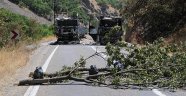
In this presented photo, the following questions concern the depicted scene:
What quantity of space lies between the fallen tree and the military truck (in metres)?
36.4

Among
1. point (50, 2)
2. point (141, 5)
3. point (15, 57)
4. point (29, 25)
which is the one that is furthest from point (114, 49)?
point (50, 2)

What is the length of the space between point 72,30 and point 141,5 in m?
7.65

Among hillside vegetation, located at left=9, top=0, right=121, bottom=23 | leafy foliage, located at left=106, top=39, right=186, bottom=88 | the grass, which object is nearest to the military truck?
the grass

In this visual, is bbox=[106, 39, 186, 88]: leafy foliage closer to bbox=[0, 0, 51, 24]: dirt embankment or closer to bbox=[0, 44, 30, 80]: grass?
bbox=[0, 44, 30, 80]: grass

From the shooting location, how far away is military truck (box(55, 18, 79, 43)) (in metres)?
55.2

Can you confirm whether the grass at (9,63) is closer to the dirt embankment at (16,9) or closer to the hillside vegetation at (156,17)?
the hillside vegetation at (156,17)

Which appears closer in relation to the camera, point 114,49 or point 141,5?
point 114,49

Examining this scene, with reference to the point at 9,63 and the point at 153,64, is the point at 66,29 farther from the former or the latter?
the point at 153,64

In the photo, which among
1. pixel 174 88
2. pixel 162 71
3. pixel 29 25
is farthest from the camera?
pixel 29 25

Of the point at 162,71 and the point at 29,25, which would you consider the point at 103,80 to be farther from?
the point at 29,25

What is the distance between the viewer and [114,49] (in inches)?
741

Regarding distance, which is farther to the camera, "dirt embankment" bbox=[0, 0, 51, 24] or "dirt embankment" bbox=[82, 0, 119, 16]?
"dirt embankment" bbox=[82, 0, 119, 16]

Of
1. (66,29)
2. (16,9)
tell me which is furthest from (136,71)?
(16,9)

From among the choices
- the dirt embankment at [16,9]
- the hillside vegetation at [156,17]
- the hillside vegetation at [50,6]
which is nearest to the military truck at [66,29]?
the hillside vegetation at [156,17]
